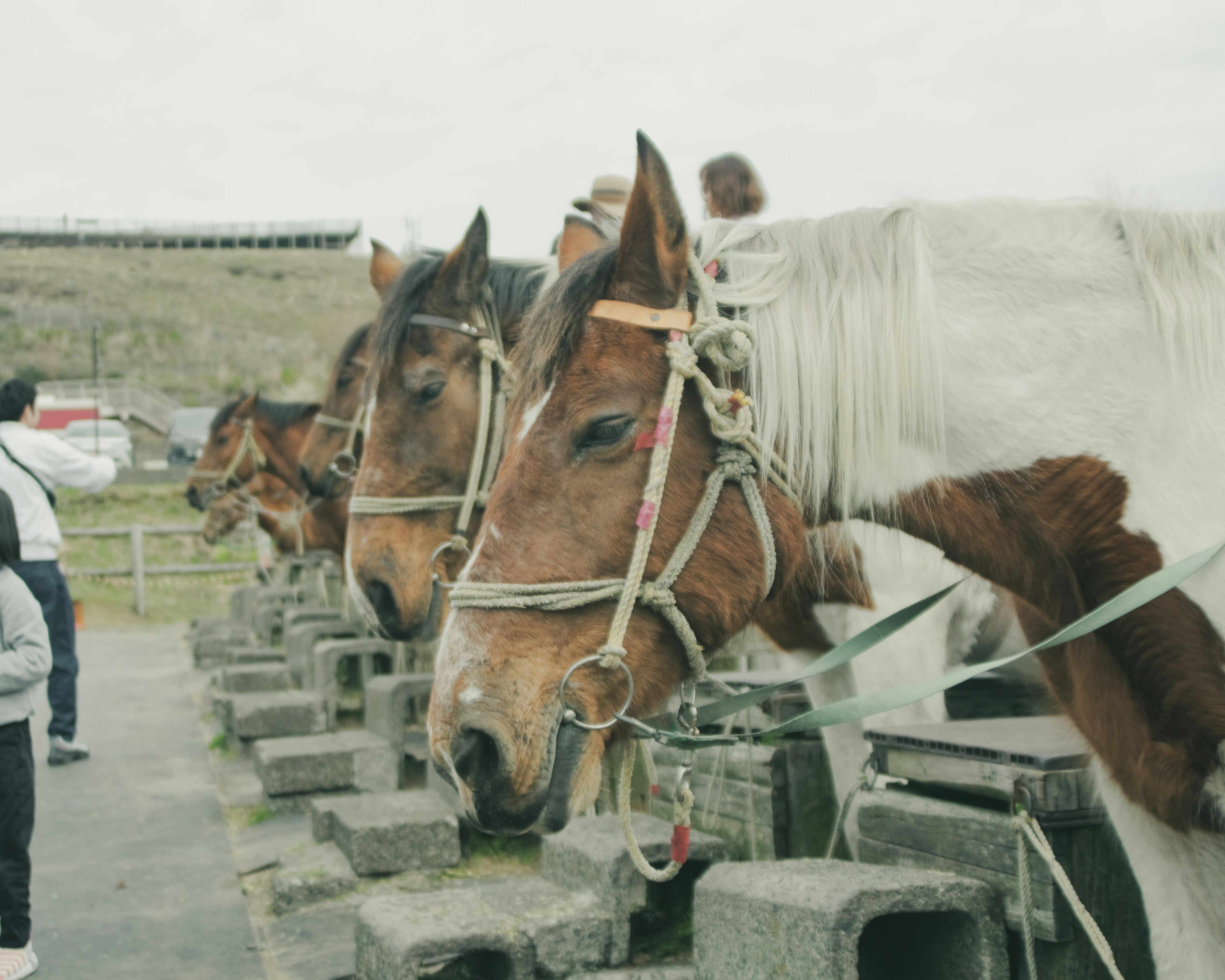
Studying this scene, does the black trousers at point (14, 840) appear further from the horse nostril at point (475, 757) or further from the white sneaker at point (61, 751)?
the white sneaker at point (61, 751)

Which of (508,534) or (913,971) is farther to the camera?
(913,971)

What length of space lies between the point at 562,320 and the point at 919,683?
92cm

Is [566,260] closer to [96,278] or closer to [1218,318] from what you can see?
[1218,318]

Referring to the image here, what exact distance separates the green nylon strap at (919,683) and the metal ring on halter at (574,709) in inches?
4.4

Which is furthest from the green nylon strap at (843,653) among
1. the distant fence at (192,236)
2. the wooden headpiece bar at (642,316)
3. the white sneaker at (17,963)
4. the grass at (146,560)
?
the distant fence at (192,236)

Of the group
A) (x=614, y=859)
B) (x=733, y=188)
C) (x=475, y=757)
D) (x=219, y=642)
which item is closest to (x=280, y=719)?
(x=614, y=859)

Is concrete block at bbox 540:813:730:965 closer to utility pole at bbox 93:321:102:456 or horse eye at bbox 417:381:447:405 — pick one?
horse eye at bbox 417:381:447:405

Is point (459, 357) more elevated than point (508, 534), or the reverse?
point (459, 357)

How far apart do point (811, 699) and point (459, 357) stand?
1765mm

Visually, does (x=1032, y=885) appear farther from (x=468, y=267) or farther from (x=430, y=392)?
(x=468, y=267)

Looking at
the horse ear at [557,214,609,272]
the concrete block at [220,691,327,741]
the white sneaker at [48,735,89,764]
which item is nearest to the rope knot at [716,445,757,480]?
the horse ear at [557,214,609,272]

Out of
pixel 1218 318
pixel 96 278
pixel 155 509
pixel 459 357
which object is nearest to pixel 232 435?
pixel 459 357

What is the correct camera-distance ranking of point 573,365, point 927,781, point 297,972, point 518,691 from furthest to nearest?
point 297,972 < point 927,781 < point 573,365 < point 518,691

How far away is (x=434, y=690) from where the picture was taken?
171 centimetres
